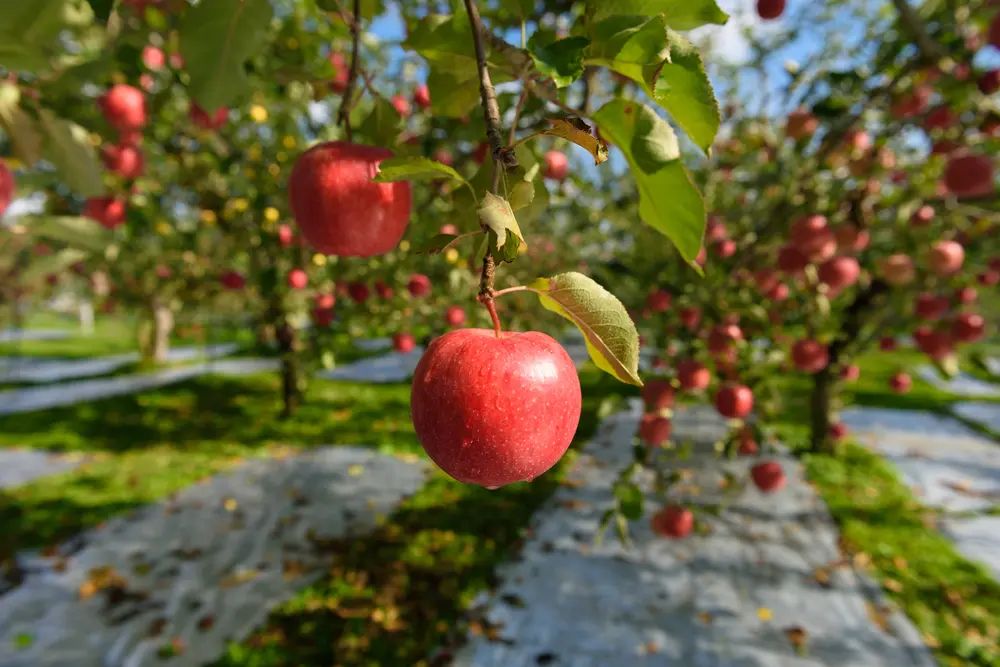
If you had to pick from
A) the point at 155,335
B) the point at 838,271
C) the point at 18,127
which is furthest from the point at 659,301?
the point at 155,335

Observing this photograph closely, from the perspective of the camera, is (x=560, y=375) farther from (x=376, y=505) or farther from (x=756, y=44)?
(x=376, y=505)

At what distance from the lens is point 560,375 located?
785 mm

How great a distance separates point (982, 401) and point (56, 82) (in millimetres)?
13324

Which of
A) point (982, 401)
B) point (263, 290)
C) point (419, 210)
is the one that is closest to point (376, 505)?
point (263, 290)

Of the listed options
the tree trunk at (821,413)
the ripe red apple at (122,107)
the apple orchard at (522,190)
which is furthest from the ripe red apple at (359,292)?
the tree trunk at (821,413)

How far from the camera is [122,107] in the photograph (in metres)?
1.96

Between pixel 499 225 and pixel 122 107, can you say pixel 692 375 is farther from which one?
pixel 122 107

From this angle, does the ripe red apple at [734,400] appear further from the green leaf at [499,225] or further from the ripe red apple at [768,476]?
the green leaf at [499,225]

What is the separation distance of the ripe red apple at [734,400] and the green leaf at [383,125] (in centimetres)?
219

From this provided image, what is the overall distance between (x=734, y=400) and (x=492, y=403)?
2255 millimetres

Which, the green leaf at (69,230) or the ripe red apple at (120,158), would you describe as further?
the ripe red apple at (120,158)

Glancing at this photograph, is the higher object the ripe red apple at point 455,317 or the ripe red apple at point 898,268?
the ripe red apple at point 898,268

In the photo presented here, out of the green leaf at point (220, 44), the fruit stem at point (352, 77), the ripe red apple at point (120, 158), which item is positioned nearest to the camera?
the fruit stem at point (352, 77)

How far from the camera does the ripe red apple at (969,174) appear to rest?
2652 millimetres
